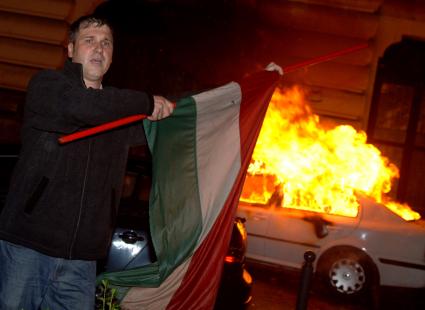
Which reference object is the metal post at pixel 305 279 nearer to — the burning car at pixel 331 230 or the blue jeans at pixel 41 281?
the blue jeans at pixel 41 281

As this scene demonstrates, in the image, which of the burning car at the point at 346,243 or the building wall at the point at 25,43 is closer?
the burning car at the point at 346,243

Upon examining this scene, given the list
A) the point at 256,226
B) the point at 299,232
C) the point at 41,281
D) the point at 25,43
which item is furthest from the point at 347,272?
the point at 25,43

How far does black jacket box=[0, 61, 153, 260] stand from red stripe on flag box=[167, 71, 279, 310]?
0.79 meters

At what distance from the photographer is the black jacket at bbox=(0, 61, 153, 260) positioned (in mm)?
2516

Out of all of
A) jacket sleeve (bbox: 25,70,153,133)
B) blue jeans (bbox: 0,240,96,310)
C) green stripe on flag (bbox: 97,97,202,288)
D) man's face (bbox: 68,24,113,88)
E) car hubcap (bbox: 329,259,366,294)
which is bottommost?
car hubcap (bbox: 329,259,366,294)

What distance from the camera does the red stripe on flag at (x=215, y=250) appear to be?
11.1 feet

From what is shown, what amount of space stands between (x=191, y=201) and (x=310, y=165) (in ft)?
18.6

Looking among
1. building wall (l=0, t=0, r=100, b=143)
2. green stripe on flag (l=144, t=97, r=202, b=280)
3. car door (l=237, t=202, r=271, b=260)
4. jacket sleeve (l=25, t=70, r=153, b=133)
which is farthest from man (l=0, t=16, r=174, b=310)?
building wall (l=0, t=0, r=100, b=143)

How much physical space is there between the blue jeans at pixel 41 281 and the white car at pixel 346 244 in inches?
194

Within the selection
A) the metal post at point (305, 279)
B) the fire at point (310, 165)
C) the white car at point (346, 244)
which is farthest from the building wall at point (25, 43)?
the metal post at point (305, 279)

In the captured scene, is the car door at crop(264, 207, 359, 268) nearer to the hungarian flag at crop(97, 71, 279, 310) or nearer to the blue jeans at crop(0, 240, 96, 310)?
the hungarian flag at crop(97, 71, 279, 310)

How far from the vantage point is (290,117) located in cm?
1052

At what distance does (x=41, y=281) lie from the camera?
270 centimetres

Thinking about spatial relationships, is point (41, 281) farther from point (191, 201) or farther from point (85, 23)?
point (85, 23)
